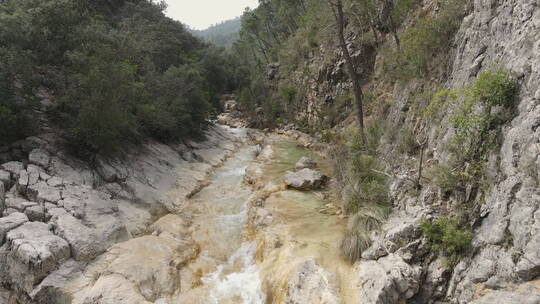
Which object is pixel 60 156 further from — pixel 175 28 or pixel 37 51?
pixel 175 28

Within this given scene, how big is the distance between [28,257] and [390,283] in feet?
28.2

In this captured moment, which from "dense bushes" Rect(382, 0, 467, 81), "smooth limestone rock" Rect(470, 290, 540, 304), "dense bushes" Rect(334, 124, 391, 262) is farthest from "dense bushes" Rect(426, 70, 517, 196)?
"dense bushes" Rect(382, 0, 467, 81)

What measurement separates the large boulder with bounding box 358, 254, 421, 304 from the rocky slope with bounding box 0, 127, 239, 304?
194 inches

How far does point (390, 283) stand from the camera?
5992 millimetres

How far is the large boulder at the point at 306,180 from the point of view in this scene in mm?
13102

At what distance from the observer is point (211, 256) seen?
9.63m

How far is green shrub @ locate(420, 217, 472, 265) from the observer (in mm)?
5712

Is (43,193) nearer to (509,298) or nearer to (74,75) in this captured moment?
(74,75)

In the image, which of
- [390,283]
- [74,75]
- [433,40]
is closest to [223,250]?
[390,283]

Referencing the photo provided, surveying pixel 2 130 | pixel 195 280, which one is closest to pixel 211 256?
pixel 195 280

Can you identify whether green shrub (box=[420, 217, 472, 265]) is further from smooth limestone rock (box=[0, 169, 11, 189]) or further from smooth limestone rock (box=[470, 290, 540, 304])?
smooth limestone rock (box=[0, 169, 11, 189])

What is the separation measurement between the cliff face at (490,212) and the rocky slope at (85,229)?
5.72 meters

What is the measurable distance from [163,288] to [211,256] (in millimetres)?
1918

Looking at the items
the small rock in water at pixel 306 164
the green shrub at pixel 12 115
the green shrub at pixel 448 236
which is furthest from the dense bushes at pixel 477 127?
the green shrub at pixel 12 115
